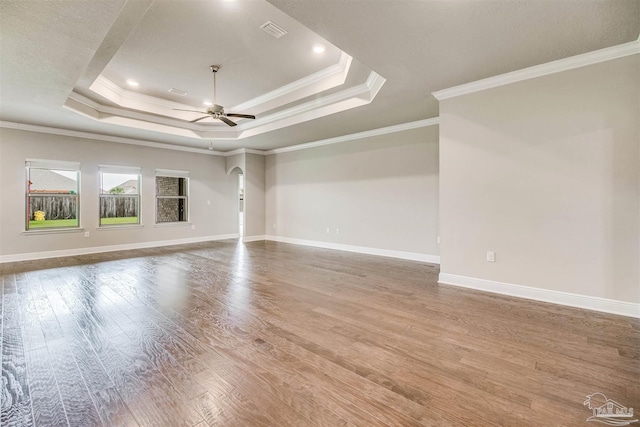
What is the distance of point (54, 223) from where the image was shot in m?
6.03

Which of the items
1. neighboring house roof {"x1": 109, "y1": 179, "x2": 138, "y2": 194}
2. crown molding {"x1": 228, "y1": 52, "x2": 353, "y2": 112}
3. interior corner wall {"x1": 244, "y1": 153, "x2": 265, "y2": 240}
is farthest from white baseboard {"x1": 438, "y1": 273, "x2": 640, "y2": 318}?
neighboring house roof {"x1": 109, "y1": 179, "x2": 138, "y2": 194}

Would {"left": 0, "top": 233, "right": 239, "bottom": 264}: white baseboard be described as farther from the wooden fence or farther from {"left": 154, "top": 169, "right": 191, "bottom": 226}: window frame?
the wooden fence

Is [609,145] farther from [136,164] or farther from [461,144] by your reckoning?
[136,164]

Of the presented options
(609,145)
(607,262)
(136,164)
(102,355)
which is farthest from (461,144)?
(136,164)

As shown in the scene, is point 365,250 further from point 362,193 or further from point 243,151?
point 243,151

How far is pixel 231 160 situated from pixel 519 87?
726cm

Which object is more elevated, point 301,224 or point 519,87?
point 519,87

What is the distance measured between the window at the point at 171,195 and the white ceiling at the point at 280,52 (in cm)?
200

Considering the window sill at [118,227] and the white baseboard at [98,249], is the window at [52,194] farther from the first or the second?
the white baseboard at [98,249]

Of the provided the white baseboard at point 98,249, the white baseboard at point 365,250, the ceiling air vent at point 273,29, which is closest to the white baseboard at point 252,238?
the white baseboard at point 365,250

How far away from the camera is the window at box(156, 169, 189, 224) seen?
7523mm

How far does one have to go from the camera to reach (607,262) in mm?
2949

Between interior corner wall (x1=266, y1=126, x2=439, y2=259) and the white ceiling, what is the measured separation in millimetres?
664

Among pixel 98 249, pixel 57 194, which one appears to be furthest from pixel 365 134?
pixel 57 194
